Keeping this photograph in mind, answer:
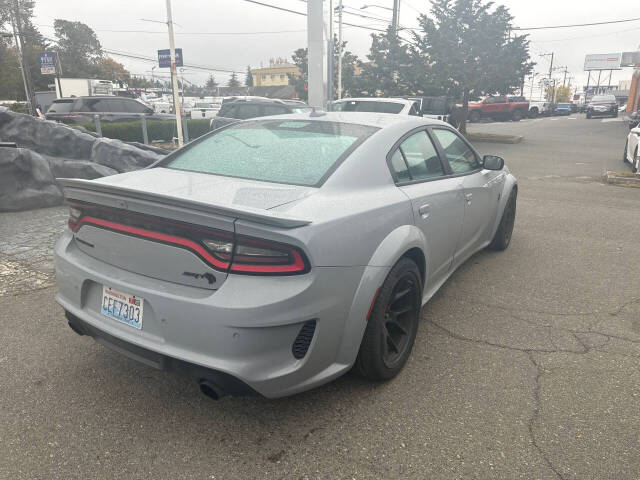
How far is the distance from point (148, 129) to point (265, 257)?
1621 centimetres

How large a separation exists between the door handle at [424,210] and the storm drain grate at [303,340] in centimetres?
115

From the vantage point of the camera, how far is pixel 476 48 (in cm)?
1975

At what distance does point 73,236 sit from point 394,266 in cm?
176

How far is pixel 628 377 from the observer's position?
2.91 metres

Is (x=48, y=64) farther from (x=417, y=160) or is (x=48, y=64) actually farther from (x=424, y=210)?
(x=424, y=210)

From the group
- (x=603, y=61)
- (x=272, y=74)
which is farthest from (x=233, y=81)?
(x=603, y=61)

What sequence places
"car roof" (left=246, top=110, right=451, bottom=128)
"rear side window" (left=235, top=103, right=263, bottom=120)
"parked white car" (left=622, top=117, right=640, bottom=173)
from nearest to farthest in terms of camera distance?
"car roof" (left=246, top=110, right=451, bottom=128)
"parked white car" (left=622, top=117, right=640, bottom=173)
"rear side window" (left=235, top=103, right=263, bottom=120)

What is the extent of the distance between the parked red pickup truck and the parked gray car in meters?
33.4

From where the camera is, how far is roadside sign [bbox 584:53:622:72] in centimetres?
8044

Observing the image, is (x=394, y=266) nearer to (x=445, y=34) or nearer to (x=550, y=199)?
(x=550, y=199)

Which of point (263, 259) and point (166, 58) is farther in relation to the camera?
point (166, 58)

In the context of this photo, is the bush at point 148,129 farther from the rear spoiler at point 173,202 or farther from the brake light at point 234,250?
the brake light at point 234,250

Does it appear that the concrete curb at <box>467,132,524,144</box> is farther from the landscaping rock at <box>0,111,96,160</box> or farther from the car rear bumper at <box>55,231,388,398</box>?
the car rear bumper at <box>55,231,388,398</box>

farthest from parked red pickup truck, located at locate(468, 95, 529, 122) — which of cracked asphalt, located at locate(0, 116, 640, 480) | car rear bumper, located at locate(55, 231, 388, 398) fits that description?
car rear bumper, located at locate(55, 231, 388, 398)
